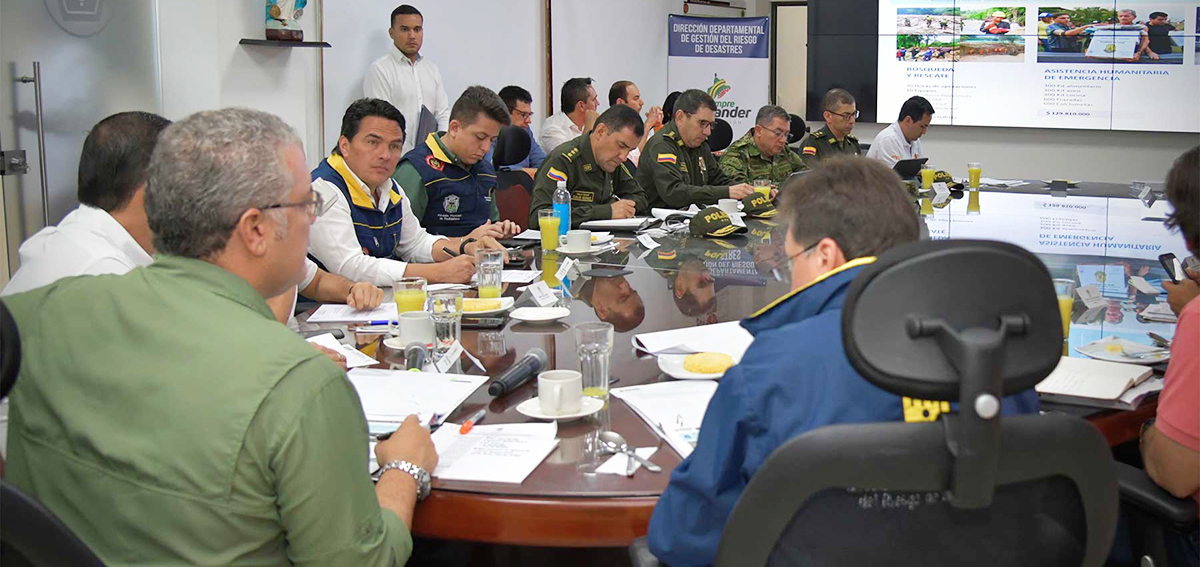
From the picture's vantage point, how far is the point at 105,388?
1257 millimetres

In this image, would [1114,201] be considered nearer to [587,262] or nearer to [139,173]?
[587,262]

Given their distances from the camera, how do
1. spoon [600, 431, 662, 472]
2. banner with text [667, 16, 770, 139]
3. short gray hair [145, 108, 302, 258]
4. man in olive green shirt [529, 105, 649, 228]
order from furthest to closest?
banner with text [667, 16, 770, 139]
man in olive green shirt [529, 105, 649, 228]
spoon [600, 431, 662, 472]
short gray hair [145, 108, 302, 258]

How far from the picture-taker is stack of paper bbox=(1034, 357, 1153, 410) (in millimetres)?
1918

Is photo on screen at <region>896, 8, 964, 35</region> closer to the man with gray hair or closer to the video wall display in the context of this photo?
the video wall display

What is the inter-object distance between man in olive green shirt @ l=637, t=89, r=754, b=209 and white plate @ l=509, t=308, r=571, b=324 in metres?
2.73

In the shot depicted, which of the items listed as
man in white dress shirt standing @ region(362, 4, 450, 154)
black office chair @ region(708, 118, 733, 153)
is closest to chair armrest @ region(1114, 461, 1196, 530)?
man in white dress shirt standing @ region(362, 4, 450, 154)

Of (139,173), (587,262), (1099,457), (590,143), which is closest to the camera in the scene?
(1099,457)

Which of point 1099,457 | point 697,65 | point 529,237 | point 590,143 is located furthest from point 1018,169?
point 1099,457

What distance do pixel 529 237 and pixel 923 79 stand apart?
653 cm

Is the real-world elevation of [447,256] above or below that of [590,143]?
below

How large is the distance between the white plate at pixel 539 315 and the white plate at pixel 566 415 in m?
0.70

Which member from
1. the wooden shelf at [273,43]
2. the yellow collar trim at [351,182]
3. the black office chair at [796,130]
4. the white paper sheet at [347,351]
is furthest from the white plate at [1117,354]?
the black office chair at [796,130]

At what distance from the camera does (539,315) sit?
2535 mm

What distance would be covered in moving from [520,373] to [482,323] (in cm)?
57
